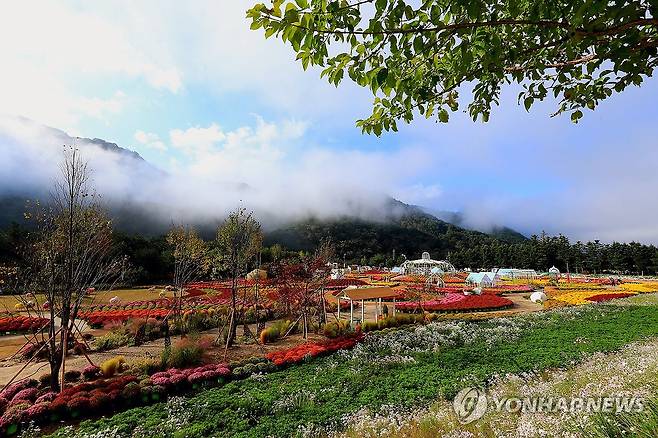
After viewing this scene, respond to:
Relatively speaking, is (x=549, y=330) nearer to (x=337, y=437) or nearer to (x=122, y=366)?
(x=337, y=437)

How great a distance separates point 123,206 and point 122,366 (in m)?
A: 179

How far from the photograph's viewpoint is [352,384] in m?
8.83

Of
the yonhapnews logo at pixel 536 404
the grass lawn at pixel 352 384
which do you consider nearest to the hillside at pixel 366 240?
the grass lawn at pixel 352 384

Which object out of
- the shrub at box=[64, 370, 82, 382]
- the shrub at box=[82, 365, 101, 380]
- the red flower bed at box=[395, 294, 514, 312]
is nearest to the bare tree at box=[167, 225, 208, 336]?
the shrub at box=[82, 365, 101, 380]

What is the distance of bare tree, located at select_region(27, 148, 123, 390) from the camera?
9.54 m

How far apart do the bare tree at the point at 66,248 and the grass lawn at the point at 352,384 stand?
3445 mm

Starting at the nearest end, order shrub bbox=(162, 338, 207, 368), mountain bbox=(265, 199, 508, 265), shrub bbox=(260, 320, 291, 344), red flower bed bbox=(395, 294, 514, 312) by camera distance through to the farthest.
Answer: shrub bbox=(162, 338, 207, 368) → shrub bbox=(260, 320, 291, 344) → red flower bed bbox=(395, 294, 514, 312) → mountain bbox=(265, 199, 508, 265)

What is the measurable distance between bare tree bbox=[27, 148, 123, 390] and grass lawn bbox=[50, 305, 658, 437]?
345 centimetres

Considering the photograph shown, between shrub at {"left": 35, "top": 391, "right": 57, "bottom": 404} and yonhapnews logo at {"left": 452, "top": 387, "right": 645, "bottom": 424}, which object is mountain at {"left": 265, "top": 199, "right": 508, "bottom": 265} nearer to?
shrub at {"left": 35, "top": 391, "right": 57, "bottom": 404}

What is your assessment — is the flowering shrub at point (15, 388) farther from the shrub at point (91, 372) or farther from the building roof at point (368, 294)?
the building roof at point (368, 294)

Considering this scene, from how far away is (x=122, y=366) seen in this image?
11398mm

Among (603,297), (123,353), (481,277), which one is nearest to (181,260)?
(123,353)

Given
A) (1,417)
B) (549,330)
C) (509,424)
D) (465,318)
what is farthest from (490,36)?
(465,318)

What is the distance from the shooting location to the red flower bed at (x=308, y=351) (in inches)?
458
